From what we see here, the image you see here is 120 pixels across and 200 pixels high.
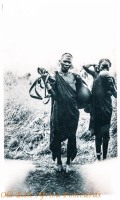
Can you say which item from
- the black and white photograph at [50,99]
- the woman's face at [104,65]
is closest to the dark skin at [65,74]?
the black and white photograph at [50,99]

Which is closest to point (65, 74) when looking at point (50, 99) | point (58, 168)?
point (50, 99)

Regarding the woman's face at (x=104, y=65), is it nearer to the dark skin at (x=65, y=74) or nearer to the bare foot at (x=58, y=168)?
the dark skin at (x=65, y=74)

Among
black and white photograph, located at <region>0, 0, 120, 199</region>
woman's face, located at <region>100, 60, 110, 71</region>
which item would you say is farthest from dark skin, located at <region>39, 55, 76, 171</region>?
woman's face, located at <region>100, 60, 110, 71</region>

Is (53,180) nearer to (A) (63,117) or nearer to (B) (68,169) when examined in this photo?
(B) (68,169)

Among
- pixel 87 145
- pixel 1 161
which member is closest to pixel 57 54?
pixel 87 145

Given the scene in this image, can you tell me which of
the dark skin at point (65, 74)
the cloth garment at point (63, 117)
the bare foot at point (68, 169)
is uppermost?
the dark skin at point (65, 74)

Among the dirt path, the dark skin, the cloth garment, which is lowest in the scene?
the dirt path

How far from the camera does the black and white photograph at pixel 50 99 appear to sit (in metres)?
1.88

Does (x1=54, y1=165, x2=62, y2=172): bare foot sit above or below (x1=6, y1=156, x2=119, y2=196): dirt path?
above

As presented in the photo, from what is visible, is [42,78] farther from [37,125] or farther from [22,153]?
[22,153]

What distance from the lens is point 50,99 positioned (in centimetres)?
189

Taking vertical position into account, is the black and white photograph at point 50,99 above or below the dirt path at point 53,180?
above

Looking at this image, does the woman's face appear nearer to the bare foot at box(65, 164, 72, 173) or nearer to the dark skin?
the dark skin

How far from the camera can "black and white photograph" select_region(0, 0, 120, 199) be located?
6.18ft
